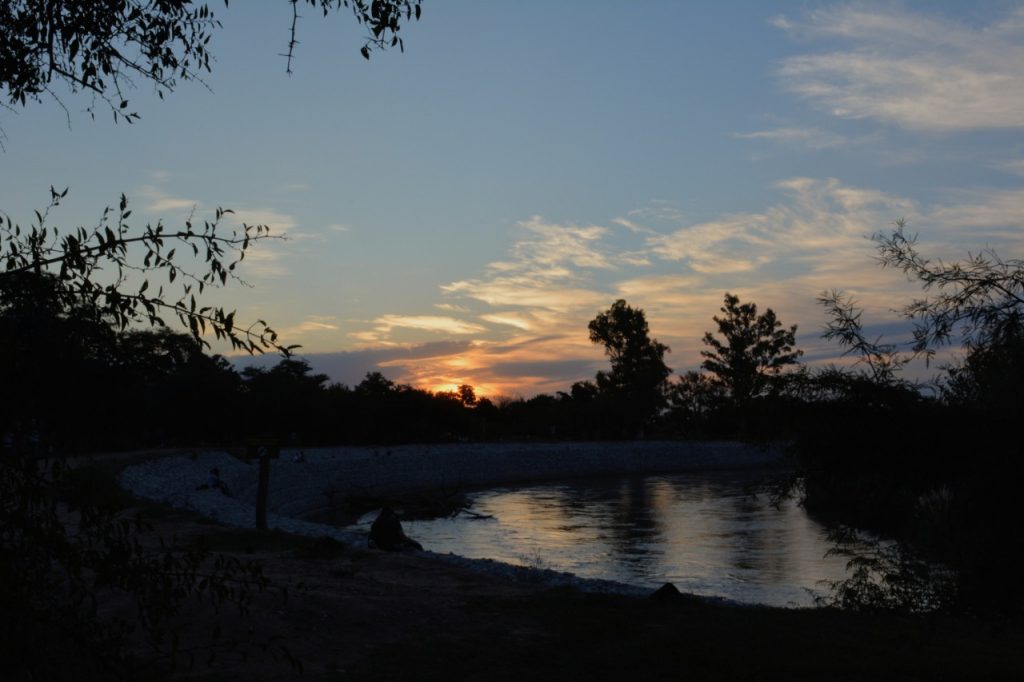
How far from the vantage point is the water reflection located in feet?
73.2

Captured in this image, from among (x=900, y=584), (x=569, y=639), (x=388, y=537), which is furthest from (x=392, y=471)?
(x=900, y=584)

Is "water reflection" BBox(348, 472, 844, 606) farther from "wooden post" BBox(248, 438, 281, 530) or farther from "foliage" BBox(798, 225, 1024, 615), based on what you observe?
"wooden post" BBox(248, 438, 281, 530)

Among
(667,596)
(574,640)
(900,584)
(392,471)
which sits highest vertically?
(900,584)

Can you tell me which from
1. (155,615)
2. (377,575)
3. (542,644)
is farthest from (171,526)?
(155,615)

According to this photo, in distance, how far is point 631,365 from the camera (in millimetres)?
101312

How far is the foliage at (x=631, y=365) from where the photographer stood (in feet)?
325

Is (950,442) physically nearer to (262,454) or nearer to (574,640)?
(574,640)

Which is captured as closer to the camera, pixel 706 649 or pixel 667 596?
pixel 706 649

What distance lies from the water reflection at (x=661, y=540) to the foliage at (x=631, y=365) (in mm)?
47543

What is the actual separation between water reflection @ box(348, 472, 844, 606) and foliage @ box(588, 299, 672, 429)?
47.5m

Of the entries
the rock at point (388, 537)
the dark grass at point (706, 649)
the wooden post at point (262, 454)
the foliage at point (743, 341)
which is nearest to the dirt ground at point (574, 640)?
the dark grass at point (706, 649)

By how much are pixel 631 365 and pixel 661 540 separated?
71.3 meters

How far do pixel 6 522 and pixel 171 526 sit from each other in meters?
16.7

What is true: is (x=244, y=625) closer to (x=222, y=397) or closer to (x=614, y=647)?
(x=614, y=647)
